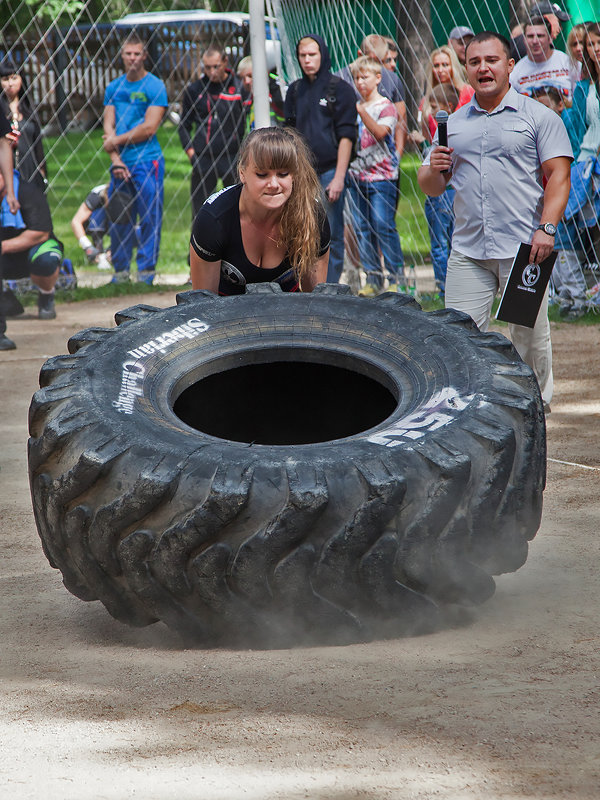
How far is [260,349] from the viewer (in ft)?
12.3

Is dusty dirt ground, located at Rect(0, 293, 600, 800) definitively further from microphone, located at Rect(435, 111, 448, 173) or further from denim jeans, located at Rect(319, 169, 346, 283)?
denim jeans, located at Rect(319, 169, 346, 283)

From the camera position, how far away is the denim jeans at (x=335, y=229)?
914 centimetres

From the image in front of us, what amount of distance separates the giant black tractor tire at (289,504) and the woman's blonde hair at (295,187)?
88 centimetres

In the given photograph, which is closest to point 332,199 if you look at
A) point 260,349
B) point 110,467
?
point 260,349

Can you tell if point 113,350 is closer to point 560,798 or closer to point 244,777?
point 244,777

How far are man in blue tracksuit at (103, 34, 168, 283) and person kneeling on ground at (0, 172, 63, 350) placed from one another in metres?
1.09

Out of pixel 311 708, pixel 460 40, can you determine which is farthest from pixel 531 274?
pixel 460 40

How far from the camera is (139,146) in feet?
35.6

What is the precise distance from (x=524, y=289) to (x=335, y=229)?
406 centimetres

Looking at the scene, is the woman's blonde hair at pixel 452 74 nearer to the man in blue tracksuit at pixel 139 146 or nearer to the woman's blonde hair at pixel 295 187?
the man in blue tracksuit at pixel 139 146

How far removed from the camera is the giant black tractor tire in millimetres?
2840

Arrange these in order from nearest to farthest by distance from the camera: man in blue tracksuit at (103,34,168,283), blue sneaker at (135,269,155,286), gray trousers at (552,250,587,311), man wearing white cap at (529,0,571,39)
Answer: gray trousers at (552,250,587,311), man wearing white cap at (529,0,571,39), man in blue tracksuit at (103,34,168,283), blue sneaker at (135,269,155,286)

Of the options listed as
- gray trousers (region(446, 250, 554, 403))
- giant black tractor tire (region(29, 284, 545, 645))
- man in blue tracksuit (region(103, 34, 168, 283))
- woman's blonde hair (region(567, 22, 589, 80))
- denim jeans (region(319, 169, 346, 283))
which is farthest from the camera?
man in blue tracksuit (region(103, 34, 168, 283))

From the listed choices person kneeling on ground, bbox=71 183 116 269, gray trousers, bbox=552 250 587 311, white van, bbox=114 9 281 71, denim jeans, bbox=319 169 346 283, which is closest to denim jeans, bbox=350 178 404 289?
denim jeans, bbox=319 169 346 283
